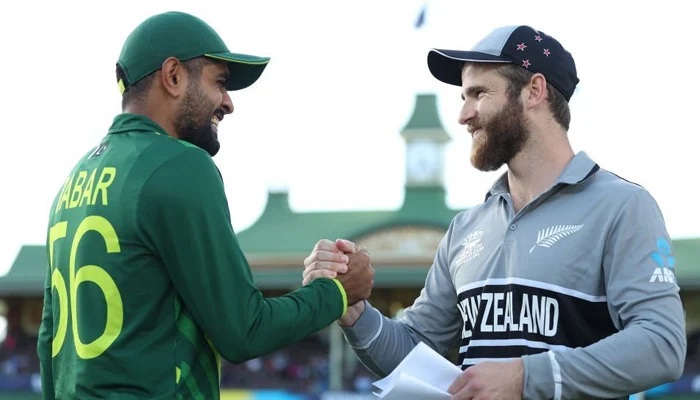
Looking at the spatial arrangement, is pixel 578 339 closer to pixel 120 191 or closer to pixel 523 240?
pixel 523 240

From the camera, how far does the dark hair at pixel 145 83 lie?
4000 millimetres

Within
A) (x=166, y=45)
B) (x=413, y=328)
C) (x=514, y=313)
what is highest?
(x=166, y=45)

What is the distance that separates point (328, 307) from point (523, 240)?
762 millimetres

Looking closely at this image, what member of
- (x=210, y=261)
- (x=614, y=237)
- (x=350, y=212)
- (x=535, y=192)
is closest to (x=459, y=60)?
(x=535, y=192)

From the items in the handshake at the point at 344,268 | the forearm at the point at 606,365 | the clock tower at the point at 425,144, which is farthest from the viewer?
the clock tower at the point at 425,144

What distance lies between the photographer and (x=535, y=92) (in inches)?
175

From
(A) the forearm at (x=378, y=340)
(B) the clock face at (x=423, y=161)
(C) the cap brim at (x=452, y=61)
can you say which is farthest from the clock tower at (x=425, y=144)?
(A) the forearm at (x=378, y=340)

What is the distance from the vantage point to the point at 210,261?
145 inches

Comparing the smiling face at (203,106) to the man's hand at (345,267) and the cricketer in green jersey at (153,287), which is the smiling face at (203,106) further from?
the man's hand at (345,267)

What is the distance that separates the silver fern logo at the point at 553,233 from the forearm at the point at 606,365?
0.42m

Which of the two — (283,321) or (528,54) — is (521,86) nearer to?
(528,54)

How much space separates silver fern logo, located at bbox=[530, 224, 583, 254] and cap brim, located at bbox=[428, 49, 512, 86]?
632 millimetres

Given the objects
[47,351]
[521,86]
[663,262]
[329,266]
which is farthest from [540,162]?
[47,351]

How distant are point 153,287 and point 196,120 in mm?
617
